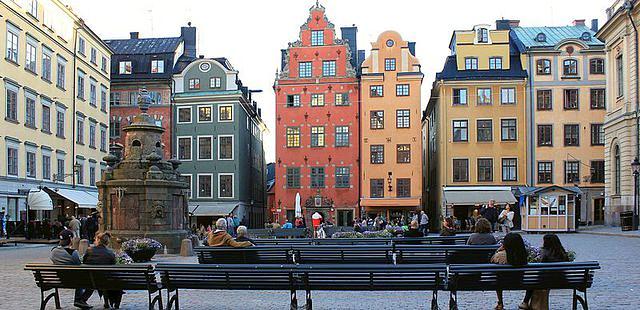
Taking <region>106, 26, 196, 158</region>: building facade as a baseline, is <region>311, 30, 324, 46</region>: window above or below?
above

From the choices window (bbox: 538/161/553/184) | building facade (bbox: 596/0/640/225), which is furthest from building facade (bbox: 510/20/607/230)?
building facade (bbox: 596/0/640/225)

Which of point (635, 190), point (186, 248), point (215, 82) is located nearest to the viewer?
point (186, 248)

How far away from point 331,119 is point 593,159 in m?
18.7

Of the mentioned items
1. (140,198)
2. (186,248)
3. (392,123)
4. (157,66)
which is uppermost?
(157,66)

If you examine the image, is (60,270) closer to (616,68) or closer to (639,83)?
(639,83)

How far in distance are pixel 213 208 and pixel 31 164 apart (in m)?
16.3

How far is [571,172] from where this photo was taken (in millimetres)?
52688

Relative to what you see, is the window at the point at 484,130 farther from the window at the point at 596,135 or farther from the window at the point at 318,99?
the window at the point at 318,99

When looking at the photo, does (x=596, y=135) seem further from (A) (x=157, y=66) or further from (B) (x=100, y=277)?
(B) (x=100, y=277)

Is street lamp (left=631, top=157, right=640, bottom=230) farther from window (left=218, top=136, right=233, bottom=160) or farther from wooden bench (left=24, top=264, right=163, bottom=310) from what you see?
wooden bench (left=24, top=264, right=163, bottom=310)

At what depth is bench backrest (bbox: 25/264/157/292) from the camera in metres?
10.9

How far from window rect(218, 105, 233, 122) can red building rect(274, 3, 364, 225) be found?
424 centimetres

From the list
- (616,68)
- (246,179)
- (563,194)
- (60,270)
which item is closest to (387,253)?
(60,270)

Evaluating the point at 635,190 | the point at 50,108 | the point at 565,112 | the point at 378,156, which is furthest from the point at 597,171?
the point at 50,108
